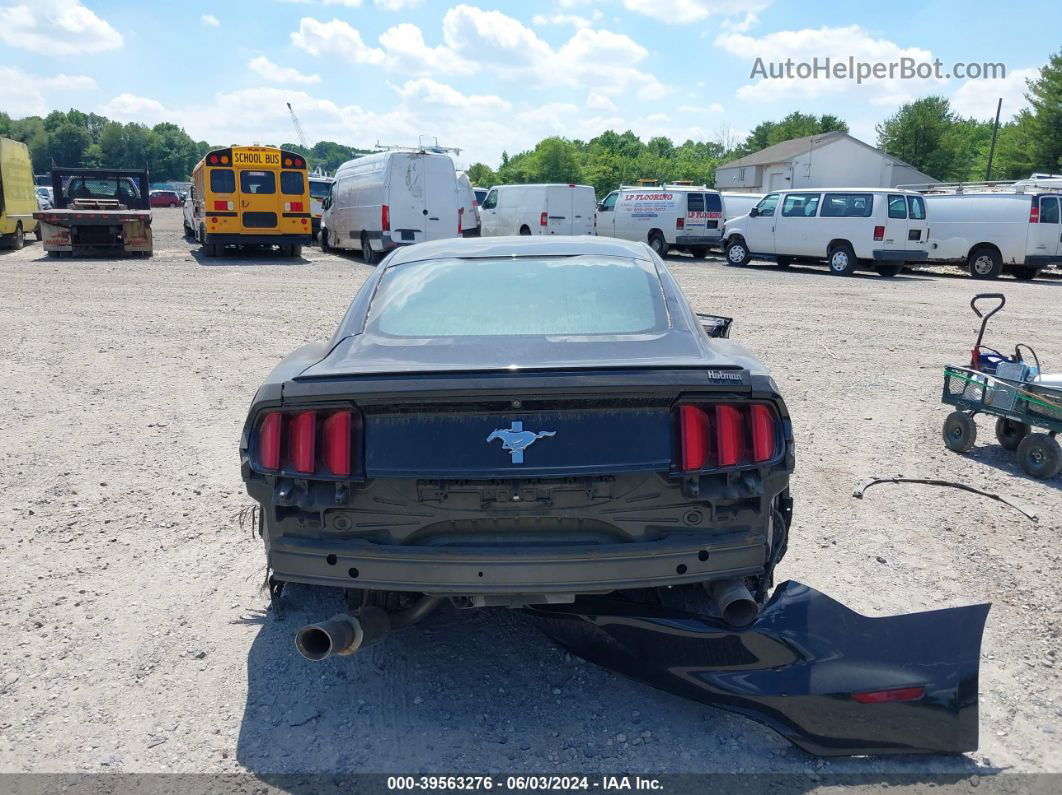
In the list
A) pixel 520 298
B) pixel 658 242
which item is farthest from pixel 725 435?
pixel 658 242

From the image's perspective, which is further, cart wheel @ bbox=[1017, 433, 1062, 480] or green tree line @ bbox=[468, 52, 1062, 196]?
green tree line @ bbox=[468, 52, 1062, 196]

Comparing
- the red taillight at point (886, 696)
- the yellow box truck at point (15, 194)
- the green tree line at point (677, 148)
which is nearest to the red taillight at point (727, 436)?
the red taillight at point (886, 696)

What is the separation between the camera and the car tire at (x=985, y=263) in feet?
68.1

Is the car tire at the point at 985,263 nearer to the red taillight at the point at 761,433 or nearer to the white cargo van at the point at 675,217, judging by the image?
the white cargo van at the point at 675,217

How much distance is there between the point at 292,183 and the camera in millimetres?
21031

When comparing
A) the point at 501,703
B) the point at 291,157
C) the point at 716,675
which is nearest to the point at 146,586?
the point at 501,703

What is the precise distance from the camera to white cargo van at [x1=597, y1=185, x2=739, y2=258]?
80.6ft

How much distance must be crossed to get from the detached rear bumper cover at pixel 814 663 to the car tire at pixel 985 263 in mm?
20248

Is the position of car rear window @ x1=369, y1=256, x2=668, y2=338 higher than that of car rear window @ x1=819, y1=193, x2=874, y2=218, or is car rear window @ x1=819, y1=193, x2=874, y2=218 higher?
car rear window @ x1=819, y1=193, x2=874, y2=218

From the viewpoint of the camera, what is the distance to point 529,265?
4.23 m

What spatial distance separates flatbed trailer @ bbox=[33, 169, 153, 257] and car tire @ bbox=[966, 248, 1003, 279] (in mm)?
19745

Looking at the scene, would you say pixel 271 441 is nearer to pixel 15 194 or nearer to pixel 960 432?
Result: pixel 960 432

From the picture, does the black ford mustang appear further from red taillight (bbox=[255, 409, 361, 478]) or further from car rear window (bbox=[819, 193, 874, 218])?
car rear window (bbox=[819, 193, 874, 218])

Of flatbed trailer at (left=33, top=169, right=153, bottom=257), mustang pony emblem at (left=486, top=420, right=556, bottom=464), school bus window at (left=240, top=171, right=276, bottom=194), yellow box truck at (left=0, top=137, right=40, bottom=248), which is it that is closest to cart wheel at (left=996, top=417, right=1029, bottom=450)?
mustang pony emblem at (left=486, top=420, right=556, bottom=464)
